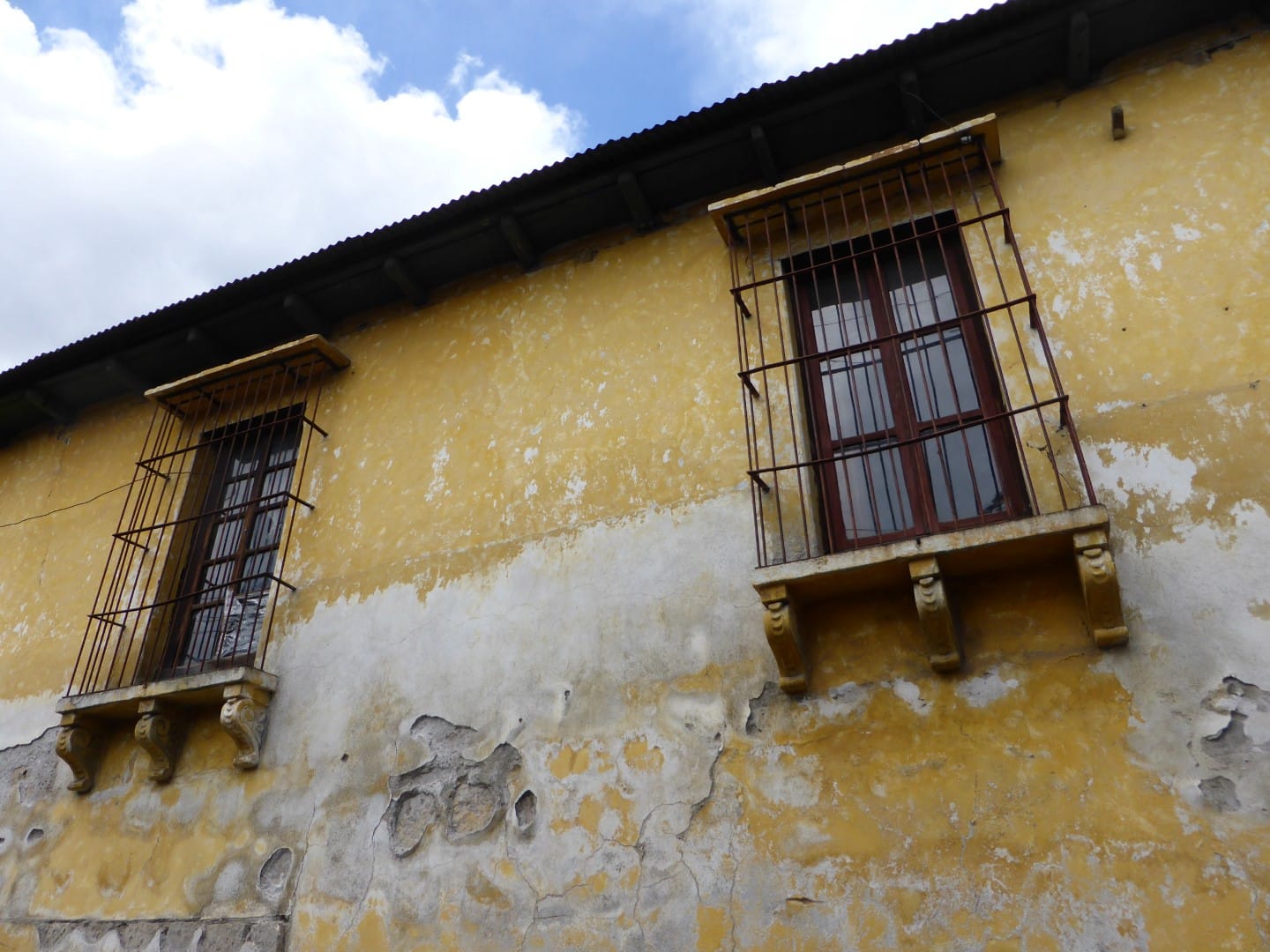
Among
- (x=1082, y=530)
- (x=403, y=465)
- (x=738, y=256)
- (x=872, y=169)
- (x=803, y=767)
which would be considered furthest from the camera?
(x=403, y=465)

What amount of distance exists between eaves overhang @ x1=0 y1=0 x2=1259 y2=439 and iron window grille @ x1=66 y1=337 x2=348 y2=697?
1.68ft

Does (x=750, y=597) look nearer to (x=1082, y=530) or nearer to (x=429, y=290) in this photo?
(x=1082, y=530)

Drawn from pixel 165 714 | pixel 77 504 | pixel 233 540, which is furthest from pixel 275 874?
pixel 77 504

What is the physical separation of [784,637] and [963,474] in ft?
4.43

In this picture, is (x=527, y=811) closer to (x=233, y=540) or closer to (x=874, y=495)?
(x=874, y=495)

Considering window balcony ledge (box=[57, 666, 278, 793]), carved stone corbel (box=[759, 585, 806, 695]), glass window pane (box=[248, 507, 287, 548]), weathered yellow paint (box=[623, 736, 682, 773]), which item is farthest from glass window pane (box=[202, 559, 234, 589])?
carved stone corbel (box=[759, 585, 806, 695])

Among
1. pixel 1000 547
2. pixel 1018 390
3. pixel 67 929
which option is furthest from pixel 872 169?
pixel 67 929

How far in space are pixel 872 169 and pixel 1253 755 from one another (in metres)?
3.67

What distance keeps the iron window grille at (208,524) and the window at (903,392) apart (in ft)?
12.1

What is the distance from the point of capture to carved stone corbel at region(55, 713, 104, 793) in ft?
20.2

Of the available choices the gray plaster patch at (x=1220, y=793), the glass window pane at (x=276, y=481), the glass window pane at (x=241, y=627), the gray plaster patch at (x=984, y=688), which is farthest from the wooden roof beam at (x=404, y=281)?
the gray plaster patch at (x=1220, y=793)

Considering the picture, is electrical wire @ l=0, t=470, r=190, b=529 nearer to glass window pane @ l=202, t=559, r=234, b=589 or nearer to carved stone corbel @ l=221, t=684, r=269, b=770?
glass window pane @ l=202, t=559, r=234, b=589

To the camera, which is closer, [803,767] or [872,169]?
[803,767]

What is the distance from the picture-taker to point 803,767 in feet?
14.8
